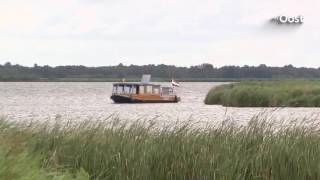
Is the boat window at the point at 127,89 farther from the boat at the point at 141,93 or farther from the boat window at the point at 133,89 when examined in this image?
the boat window at the point at 133,89

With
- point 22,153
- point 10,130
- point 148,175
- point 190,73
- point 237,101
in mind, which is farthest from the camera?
point 190,73

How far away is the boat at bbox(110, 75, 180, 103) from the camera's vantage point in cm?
6906

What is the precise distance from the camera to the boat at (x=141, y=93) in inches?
2719

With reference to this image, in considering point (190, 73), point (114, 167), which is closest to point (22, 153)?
point (114, 167)

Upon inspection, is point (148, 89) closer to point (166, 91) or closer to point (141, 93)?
point (141, 93)

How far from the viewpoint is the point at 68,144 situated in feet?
39.1

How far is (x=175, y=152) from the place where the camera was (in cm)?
1136

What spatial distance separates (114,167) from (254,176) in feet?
7.12

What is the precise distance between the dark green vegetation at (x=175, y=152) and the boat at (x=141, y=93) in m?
56.4

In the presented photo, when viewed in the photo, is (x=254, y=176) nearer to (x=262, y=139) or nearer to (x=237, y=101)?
(x=262, y=139)

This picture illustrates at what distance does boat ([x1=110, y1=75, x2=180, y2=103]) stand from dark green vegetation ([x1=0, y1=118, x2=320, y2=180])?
56.4m

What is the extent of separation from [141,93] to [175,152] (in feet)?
195

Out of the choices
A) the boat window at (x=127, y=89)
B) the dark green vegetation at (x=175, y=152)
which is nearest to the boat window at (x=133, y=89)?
the boat window at (x=127, y=89)

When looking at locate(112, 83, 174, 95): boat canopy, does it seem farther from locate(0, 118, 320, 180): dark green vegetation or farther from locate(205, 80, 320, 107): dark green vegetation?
locate(0, 118, 320, 180): dark green vegetation
